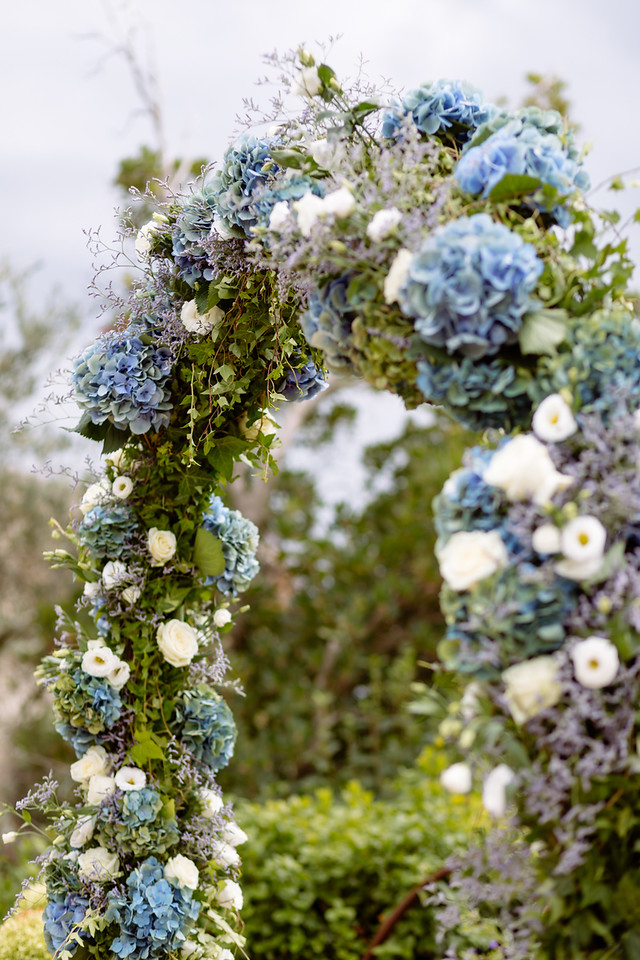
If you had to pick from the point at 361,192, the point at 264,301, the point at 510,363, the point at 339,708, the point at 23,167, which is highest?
the point at 23,167

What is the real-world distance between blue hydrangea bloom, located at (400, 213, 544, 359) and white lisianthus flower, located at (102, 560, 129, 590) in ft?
3.05

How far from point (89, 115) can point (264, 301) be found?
416 centimetres

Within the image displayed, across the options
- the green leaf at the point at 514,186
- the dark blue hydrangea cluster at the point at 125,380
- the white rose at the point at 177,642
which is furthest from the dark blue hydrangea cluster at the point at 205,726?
the green leaf at the point at 514,186

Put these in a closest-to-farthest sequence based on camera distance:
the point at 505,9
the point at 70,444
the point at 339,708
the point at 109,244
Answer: the point at 109,244
the point at 505,9
the point at 339,708
the point at 70,444

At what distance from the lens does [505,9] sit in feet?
14.5

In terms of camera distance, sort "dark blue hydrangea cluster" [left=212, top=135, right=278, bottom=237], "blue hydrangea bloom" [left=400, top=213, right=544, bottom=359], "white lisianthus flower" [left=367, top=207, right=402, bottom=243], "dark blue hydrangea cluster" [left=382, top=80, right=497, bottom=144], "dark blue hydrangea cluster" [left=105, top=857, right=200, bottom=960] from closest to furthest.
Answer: "blue hydrangea bloom" [left=400, top=213, right=544, bottom=359]
"white lisianthus flower" [left=367, top=207, right=402, bottom=243]
"dark blue hydrangea cluster" [left=382, top=80, right=497, bottom=144]
"dark blue hydrangea cluster" [left=212, top=135, right=278, bottom=237]
"dark blue hydrangea cluster" [left=105, top=857, right=200, bottom=960]

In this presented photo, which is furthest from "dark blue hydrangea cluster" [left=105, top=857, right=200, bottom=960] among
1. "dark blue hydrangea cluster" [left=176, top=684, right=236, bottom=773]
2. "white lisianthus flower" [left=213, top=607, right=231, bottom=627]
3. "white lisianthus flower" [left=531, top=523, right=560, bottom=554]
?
"white lisianthus flower" [left=531, top=523, right=560, bottom=554]

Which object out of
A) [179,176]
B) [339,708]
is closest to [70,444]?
[179,176]

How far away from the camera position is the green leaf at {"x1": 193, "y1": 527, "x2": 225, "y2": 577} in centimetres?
170

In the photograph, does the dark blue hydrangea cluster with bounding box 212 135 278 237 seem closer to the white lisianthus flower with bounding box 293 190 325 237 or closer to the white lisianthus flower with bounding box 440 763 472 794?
the white lisianthus flower with bounding box 293 190 325 237

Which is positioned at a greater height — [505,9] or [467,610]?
[505,9]

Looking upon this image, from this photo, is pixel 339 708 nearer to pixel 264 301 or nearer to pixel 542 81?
pixel 264 301

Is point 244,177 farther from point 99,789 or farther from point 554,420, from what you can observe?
point 99,789

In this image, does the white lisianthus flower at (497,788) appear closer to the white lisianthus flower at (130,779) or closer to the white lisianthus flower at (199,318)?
the white lisianthus flower at (130,779)
